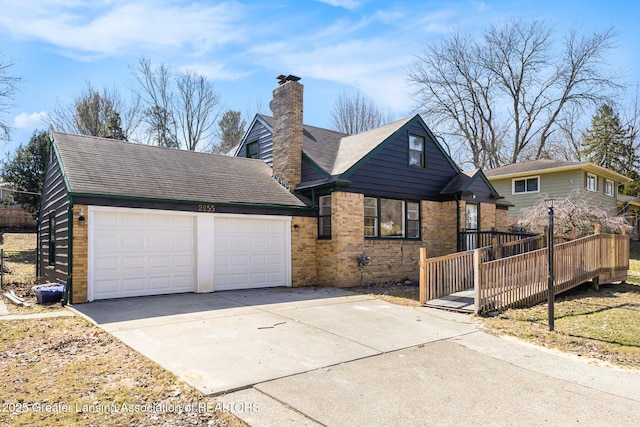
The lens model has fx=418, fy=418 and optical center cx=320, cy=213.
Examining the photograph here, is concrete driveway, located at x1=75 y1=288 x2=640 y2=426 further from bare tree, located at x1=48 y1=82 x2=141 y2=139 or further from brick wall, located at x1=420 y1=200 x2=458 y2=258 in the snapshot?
bare tree, located at x1=48 y1=82 x2=141 y2=139

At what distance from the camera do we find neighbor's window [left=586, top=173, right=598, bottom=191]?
24797mm

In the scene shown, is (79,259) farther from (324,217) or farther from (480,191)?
(480,191)

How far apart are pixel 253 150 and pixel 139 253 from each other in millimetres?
8381

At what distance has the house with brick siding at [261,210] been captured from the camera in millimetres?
10023

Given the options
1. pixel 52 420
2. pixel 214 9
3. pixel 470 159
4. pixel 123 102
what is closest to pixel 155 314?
pixel 52 420

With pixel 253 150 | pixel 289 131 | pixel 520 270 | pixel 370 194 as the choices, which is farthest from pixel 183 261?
pixel 520 270

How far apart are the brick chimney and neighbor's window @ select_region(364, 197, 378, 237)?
2.54m

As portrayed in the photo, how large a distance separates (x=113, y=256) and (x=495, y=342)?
846cm

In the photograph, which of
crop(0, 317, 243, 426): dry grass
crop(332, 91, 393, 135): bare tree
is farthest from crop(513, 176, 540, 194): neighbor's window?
crop(0, 317, 243, 426): dry grass

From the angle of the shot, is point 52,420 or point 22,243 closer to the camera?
point 52,420

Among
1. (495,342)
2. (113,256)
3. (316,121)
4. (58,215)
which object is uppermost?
(316,121)

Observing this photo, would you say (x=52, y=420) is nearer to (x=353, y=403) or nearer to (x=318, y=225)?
(x=353, y=403)

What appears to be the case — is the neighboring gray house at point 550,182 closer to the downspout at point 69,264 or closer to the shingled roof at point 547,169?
the shingled roof at point 547,169

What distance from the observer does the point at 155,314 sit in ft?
27.3
